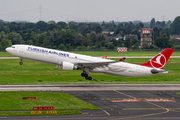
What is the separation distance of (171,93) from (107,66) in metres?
12.8

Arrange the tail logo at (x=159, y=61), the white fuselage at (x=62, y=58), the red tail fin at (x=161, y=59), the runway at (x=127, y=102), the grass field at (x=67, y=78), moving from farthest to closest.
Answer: the grass field at (x=67, y=78), the tail logo at (x=159, y=61), the red tail fin at (x=161, y=59), the white fuselage at (x=62, y=58), the runway at (x=127, y=102)

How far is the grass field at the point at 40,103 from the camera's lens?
30.2 meters

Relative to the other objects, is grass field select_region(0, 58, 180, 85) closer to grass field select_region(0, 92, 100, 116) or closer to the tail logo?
the tail logo

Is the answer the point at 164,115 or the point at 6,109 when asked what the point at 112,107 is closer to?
the point at 164,115

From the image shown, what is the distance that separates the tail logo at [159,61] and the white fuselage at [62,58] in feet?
4.10

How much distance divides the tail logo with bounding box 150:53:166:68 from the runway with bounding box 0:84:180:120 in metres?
4.32

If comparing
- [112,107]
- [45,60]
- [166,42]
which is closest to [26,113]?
[112,107]

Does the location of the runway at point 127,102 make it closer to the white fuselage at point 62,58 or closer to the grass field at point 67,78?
the white fuselage at point 62,58

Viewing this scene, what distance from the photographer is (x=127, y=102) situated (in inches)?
1405

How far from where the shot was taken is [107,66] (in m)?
50.3

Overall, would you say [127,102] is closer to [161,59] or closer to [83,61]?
[83,61]

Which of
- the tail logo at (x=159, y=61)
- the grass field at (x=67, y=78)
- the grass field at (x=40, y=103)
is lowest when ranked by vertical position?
the grass field at (x=67, y=78)

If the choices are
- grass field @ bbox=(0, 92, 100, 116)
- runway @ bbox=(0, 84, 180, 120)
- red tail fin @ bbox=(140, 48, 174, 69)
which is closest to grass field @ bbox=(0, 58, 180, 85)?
red tail fin @ bbox=(140, 48, 174, 69)

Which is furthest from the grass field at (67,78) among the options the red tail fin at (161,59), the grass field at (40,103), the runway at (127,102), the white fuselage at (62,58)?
the grass field at (40,103)
